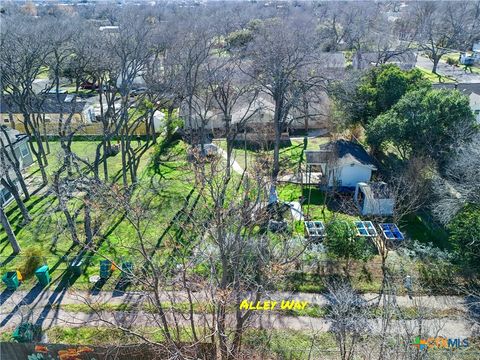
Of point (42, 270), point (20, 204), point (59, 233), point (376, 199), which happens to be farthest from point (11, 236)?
point (376, 199)

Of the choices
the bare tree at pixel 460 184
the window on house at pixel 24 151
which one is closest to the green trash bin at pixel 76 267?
the window on house at pixel 24 151

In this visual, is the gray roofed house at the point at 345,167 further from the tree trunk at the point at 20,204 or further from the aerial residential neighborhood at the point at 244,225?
the tree trunk at the point at 20,204

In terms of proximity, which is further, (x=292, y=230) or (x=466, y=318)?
(x=292, y=230)

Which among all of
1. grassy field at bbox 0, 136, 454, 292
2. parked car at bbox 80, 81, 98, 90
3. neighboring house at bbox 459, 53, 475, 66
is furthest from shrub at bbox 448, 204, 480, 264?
neighboring house at bbox 459, 53, 475, 66

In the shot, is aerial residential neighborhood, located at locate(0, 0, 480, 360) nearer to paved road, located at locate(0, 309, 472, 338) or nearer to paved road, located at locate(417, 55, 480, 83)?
paved road, located at locate(0, 309, 472, 338)

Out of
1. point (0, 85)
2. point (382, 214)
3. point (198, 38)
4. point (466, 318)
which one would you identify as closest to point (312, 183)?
point (382, 214)

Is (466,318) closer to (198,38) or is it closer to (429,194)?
(429,194)
